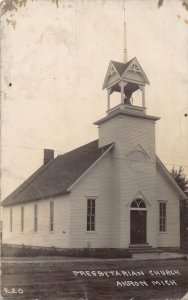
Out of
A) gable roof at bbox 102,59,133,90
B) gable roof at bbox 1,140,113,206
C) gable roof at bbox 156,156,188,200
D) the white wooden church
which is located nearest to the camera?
gable roof at bbox 1,140,113,206

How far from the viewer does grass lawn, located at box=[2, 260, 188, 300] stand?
744 centimetres

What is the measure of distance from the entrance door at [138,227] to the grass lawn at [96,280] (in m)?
1.51

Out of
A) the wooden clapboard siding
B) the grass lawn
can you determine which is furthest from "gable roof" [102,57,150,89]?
the grass lawn

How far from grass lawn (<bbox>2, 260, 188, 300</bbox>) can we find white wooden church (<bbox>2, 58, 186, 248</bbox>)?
21.6 inches

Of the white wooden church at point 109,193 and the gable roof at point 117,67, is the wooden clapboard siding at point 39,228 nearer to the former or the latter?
the white wooden church at point 109,193

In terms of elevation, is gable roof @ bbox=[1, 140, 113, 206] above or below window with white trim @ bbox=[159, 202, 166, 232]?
above

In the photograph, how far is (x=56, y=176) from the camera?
30.1ft

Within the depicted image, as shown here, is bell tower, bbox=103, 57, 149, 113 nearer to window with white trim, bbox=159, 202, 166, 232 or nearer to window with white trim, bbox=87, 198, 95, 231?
window with white trim, bbox=87, 198, 95, 231

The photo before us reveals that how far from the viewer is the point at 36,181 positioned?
26.7ft

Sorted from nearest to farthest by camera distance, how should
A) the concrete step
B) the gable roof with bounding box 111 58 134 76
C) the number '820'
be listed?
the number '820' → the gable roof with bounding box 111 58 134 76 → the concrete step

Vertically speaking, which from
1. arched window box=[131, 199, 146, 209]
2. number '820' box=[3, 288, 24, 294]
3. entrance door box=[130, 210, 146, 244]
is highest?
arched window box=[131, 199, 146, 209]

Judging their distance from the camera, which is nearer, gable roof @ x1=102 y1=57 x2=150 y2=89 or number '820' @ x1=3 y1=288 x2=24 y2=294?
number '820' @ x1=3 y1=288 x2=24 y2=294

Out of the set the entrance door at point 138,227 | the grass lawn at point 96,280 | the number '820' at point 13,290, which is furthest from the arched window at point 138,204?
the number '820' at point 13,290

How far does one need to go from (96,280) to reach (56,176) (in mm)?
2322
